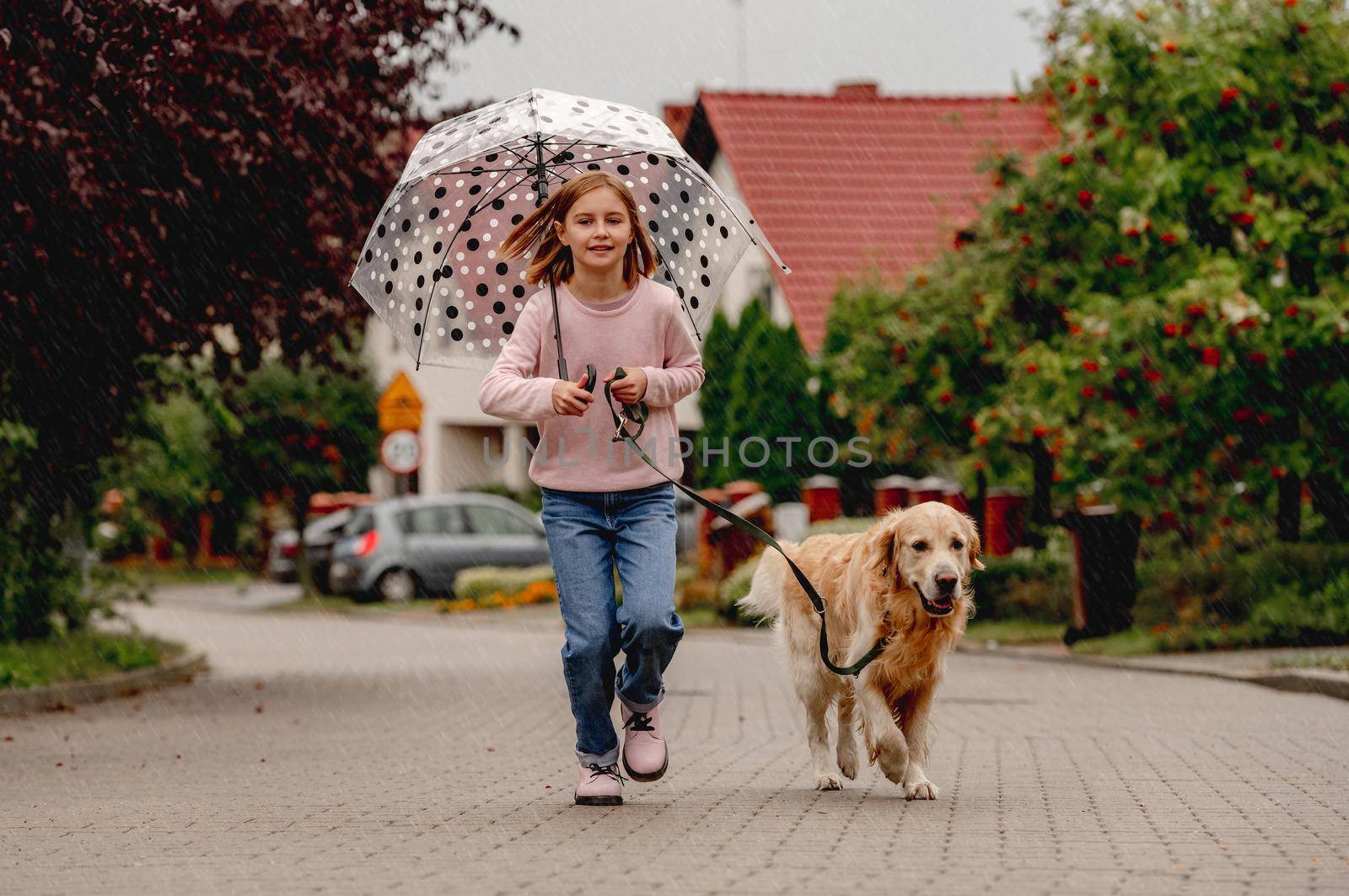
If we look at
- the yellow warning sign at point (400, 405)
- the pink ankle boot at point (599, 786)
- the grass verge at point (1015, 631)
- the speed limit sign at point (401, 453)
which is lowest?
the grass verge at point (1015, 631)

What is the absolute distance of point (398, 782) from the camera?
7.57 metres

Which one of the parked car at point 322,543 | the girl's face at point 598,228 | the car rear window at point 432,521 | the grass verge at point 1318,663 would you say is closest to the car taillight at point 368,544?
the car rear window at point 432,521

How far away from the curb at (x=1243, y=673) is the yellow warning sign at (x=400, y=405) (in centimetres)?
1021

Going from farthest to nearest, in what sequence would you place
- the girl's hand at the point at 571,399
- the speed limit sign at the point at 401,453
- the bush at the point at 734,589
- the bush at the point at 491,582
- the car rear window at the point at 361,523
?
the car rear window at the point at 361,523
the bush at the point at 491,582
the speed limit sign at the point at 401,453
the bush at the point at 734,589
the girl's hand at the point at 571,399

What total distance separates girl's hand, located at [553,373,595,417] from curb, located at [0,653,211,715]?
7191 millimetres

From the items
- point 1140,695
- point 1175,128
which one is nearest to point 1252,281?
point 1175,128

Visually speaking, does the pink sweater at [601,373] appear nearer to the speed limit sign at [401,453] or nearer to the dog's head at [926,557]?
the dog's head at [926,557]

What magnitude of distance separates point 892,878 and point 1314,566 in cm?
1131

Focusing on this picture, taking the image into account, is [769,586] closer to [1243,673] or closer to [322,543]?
[1243,673]

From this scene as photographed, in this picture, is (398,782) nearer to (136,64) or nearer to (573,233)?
(573,233)

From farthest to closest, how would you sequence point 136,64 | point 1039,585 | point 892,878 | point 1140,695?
point 1039,585, point 1140,695, point 136,64, point 892,878

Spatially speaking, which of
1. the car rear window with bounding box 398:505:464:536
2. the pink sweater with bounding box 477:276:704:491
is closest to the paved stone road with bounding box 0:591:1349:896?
the pink sweater with bounding box 477:276:704:491

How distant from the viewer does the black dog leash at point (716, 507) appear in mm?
6098

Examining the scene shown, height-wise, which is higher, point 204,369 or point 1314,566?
point 204,369
